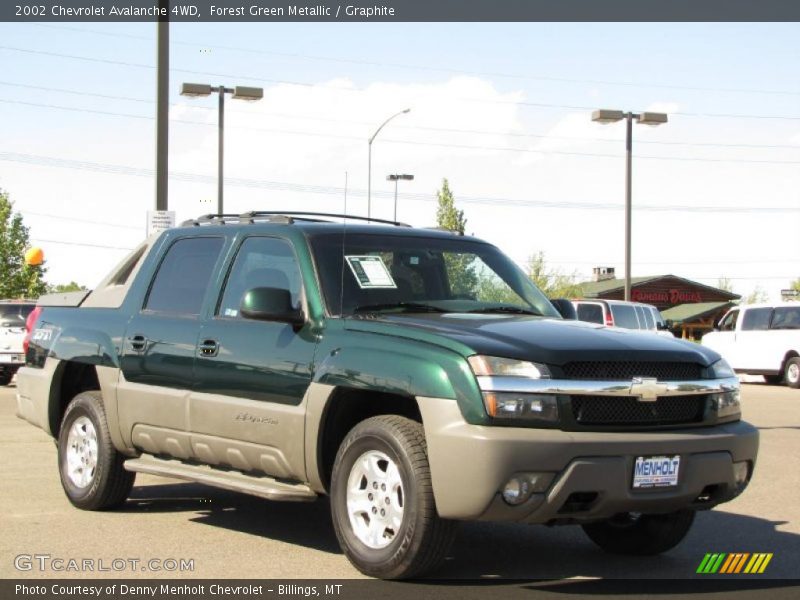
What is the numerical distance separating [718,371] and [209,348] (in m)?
3.00

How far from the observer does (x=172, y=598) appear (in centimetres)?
593

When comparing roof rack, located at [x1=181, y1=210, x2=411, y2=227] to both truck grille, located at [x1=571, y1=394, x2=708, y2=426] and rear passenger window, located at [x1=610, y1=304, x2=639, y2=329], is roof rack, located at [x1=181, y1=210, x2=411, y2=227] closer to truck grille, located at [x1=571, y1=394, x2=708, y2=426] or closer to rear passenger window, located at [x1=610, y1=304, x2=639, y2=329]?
truck grille, located at [x1=571, y1=394, x2=708, y2=426]

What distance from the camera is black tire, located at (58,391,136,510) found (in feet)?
27.9

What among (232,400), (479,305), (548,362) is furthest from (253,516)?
(548,362)

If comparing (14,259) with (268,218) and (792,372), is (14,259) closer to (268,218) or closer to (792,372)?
(792,372)

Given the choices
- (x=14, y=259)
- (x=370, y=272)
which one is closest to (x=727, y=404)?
(x=370, y=272)

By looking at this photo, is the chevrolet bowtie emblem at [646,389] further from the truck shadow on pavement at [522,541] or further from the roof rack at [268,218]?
the roof rack at [268,218]

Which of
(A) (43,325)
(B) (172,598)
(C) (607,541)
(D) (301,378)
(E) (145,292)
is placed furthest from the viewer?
(A) (43,325)

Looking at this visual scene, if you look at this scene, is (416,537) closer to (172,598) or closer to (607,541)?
(172,598)

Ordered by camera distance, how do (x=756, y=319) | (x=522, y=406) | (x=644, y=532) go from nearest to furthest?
(x=522, y=406)
(x=644, y=532)
(x=756, y=319)

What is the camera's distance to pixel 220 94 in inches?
1172

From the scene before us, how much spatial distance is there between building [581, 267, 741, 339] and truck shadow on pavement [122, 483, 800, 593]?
7140 centimetres

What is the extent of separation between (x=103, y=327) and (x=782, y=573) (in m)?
4.75

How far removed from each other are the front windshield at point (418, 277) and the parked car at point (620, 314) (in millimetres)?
21174
